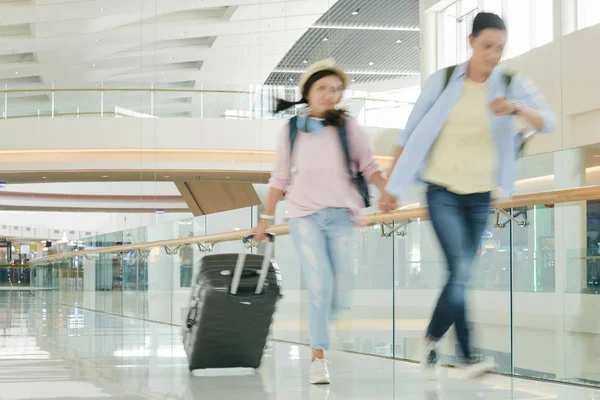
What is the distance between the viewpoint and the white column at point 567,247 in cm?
369

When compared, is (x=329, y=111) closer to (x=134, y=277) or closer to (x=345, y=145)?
(x=345, y=145)

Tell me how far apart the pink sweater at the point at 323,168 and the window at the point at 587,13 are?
949 cm

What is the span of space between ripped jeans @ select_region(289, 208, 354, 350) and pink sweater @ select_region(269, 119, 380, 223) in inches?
1.6

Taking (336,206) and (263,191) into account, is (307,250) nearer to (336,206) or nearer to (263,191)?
(336,206)

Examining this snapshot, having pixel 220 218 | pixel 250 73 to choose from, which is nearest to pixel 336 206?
pixel 220 218

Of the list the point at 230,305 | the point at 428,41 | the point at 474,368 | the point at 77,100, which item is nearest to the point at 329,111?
the point at 230,305

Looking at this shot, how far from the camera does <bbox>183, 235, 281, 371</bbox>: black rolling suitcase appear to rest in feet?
12.1

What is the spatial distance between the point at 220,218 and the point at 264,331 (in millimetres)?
4140

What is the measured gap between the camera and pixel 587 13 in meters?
11.7

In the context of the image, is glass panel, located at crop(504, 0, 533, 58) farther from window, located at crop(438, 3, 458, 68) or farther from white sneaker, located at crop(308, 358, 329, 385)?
white sneaker, located at crop(308, 358, 329, 385)

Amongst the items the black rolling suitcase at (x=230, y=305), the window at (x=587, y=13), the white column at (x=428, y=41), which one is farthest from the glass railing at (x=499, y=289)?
the white column at (x=428, y=41)

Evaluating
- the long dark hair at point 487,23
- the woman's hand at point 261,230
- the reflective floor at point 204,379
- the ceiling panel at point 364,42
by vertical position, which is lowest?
the reflective floor at point 204,379

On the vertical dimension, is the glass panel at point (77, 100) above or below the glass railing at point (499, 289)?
above

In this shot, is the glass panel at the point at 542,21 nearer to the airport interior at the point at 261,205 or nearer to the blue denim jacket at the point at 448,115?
the airport interior at the point at 261,205
